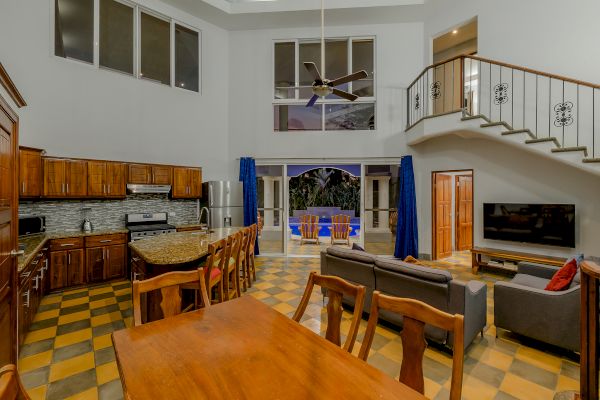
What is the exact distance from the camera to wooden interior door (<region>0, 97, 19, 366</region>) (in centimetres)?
189

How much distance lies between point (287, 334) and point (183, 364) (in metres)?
0.50

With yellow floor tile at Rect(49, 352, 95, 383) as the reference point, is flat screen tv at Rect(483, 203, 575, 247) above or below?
above

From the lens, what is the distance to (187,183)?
5.68 meters

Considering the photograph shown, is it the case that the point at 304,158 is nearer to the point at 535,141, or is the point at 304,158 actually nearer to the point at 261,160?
the point at 261,160

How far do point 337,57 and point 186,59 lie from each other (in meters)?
3.50

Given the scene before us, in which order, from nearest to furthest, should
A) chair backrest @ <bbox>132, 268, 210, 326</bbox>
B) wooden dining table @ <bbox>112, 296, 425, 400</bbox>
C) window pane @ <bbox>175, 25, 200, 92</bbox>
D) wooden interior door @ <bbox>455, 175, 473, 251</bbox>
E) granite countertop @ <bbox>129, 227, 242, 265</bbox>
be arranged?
wooden dining table @ <bbox>112, 296, 425, 400</bbox> → chair backrest @ <bbox>132, 268, 210, 326</bbox> → granite countertop @ <bbox>129, 227, 242, 265</bbox> → window pane @ <bbox>175, 25, 200, 92</bbox> → wooden interior door @ <bbox>455, 175, 473, 251</bbox>

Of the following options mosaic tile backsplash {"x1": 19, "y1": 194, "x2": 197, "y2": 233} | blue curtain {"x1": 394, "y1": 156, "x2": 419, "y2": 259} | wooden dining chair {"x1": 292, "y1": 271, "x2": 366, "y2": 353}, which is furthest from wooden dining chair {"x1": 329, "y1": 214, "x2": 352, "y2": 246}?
wooden dining chair {"x1": 292, "y1": 271, "x2": 366, "y2": 353}

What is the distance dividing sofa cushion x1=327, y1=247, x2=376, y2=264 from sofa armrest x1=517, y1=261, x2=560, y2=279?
2231 millimetres

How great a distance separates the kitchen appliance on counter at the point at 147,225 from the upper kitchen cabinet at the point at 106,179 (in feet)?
1.71

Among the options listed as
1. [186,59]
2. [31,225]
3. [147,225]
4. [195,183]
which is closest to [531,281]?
[195,183]

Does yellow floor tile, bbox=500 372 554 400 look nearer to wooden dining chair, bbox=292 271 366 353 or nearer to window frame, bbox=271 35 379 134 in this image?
wooden dining chair, bbox=292 271 366 353

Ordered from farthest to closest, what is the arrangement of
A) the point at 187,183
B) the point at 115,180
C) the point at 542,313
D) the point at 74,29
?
the point at 187,183, the point at 74,29, the point at 115,180, the point at 542,313

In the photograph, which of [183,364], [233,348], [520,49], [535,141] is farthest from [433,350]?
[520,49]

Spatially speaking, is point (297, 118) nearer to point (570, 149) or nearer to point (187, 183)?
point (187, 183)
